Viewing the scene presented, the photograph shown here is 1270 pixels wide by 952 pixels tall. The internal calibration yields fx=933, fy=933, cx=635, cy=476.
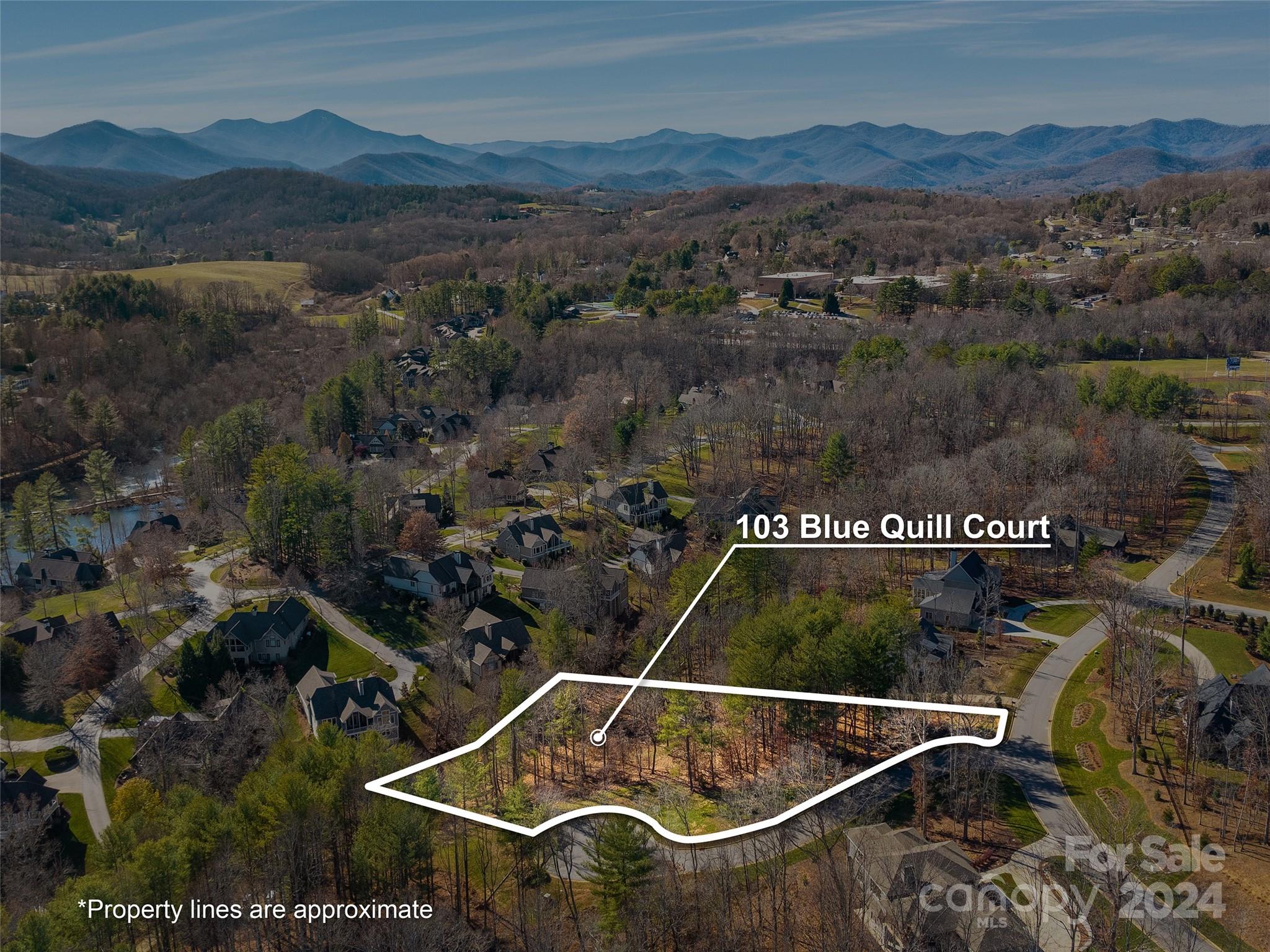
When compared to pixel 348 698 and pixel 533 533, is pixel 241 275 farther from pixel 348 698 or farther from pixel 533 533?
pixel 348 698

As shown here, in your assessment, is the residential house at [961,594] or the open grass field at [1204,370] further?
the open grass field at [1204,370]

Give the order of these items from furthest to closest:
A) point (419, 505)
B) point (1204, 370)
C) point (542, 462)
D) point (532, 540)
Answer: point (1204, 370) < point (542, 462) < point (419, 505) < point (532, 540)

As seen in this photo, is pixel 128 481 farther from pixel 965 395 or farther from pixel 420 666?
A: pixel 965 395

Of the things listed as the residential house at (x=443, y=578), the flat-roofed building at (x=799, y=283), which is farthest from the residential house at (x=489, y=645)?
the flat-roofed building at (x=799, y=283)

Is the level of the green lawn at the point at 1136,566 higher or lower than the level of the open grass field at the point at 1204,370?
lower

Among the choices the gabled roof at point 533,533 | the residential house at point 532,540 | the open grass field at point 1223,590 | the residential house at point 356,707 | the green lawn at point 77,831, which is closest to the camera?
the green lawn at point 77,831

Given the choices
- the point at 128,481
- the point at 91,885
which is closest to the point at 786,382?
the point at 128,481

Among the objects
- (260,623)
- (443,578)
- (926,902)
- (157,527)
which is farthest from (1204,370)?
(157,527)

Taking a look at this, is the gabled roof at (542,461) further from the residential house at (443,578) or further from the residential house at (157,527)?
the residential house at (157,527)
